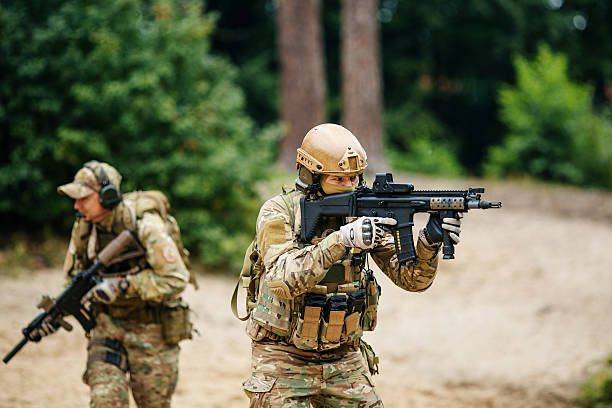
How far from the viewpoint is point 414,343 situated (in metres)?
9.80

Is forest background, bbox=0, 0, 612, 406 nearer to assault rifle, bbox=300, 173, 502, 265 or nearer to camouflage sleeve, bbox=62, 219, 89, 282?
assault rifle, bbox=300, 173, 502, 265

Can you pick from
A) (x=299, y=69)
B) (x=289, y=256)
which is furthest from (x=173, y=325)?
(x=299, y=69)

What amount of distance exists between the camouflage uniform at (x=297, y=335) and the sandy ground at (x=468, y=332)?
10.7 feet

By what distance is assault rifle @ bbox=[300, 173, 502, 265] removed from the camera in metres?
3.87

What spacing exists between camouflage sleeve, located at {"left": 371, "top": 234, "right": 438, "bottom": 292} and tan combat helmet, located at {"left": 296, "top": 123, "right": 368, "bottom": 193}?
1.64ft

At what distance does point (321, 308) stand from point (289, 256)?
34 centimetres

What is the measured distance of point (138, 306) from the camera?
526 cm

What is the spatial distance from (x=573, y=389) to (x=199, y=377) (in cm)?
392

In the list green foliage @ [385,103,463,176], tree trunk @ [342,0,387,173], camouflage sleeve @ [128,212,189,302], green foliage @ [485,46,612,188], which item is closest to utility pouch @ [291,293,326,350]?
camouflage sleeve @ [128,212,189,302]

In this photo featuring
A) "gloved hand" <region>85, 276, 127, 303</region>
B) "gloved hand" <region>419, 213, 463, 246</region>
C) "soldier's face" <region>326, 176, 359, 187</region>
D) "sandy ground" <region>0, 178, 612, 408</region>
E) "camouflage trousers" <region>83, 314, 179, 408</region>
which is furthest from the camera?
"sandy ground" <region>0, 178, 612, 408</region>

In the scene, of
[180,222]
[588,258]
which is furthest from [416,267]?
[588,258]

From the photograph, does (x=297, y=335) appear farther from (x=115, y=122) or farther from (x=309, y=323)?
(x=115, y=122)

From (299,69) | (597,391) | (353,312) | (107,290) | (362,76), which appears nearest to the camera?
(353,312)

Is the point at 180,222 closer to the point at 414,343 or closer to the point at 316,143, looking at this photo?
the point at 414,343
